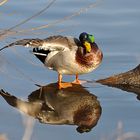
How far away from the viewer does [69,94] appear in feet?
23.5

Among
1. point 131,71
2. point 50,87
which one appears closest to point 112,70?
point 131,71

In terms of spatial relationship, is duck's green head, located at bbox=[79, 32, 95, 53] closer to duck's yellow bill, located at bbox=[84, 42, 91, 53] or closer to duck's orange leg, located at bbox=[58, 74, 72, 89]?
duck's yellow bill, located at bbox=[84, 42, 91, 53]

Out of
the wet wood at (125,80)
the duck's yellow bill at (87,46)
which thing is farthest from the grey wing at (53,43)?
the wet wood at (125,80)

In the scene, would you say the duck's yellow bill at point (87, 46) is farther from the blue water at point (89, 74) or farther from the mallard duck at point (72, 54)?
the blue water at point (89, 74)

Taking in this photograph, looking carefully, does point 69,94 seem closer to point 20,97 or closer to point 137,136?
point 20,97

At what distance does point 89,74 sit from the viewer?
7.61 metres

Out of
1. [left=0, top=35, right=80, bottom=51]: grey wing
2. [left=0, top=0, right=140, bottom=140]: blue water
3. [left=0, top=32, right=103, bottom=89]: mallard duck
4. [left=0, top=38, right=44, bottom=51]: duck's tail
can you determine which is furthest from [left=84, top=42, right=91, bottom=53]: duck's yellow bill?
[left=0, top=38, right=44, bottom=51]: duck's tail

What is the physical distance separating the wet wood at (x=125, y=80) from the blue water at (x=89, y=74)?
0.38 ft

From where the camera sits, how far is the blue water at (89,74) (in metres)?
6.18

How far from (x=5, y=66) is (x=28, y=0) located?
2.26 meters

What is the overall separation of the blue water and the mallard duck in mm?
158

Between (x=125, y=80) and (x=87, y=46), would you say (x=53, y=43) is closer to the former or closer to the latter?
(x=87, y=46)

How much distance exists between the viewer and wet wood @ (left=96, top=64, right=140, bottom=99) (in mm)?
7273

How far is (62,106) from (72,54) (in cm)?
74
